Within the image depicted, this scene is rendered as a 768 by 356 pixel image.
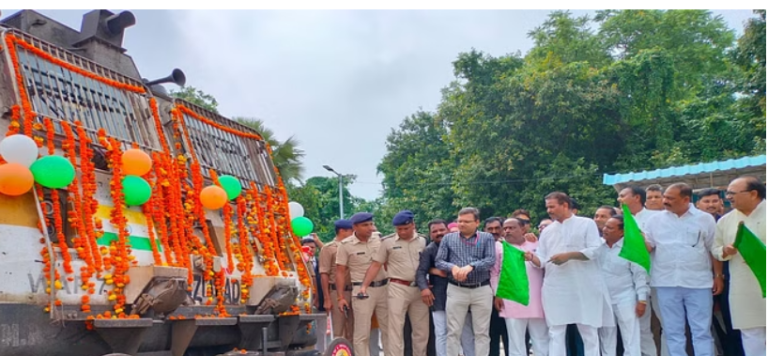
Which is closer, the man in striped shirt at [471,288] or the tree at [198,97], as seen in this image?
the man in striped shirt at [471,288]

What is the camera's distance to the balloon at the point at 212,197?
6.12 metres

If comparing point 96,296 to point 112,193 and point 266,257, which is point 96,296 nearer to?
point 112,193

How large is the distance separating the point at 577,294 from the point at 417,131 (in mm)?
25508

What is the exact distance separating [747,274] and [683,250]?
1.83ft

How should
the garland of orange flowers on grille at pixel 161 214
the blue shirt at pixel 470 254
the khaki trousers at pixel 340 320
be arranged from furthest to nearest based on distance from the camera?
1. the khaki trousers at pixel 340 320
2. the blue shirt at pixel 470 254
3. the garland of orange flowers on grille at pixel 161 214

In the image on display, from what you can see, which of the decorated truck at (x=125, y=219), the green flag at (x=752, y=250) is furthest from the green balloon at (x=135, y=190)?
the green flag at (x=752, y=250)

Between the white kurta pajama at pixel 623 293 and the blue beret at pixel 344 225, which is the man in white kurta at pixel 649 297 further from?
the blue beret at pixel 344 225

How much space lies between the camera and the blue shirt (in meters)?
6.66

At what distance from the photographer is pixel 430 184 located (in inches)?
956

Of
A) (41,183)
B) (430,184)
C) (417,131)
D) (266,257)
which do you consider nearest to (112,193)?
(41,183)

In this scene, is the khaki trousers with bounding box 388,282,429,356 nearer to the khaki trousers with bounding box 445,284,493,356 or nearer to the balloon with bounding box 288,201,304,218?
the khaki trousers with bounding box 445,284,493,356

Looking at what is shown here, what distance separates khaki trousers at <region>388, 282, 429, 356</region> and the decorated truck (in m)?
0.71

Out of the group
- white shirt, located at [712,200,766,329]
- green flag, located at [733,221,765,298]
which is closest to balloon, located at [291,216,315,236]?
white shirt, located at [712,200,766,329]

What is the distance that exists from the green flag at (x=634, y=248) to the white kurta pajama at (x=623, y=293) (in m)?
0.27
